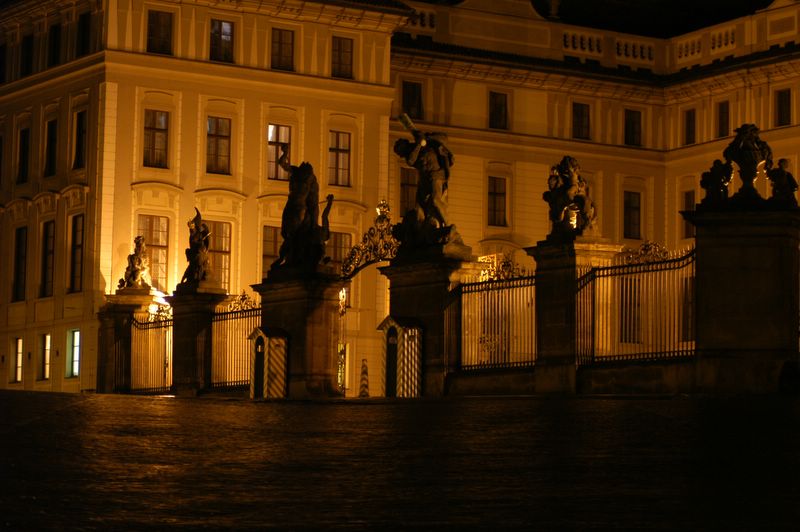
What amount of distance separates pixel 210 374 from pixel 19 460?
23122 mm

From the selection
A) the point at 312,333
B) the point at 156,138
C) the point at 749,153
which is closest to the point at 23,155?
the point at 156,138

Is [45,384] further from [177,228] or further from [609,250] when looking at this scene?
[609,250]

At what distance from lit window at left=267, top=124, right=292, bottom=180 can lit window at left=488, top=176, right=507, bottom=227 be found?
9.11m

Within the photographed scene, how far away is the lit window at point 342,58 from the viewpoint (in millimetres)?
57844

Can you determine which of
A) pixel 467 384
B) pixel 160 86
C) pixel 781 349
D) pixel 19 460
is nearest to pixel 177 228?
pixel 160 86

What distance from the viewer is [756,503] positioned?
1138 cm

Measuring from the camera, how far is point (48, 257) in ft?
186

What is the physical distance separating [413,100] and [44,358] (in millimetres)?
14677

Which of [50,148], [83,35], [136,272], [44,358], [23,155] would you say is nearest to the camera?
[136,272]

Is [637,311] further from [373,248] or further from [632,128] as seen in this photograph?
[632,128]

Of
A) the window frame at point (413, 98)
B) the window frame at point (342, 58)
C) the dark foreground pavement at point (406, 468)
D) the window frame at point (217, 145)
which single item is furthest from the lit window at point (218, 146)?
the dark foreground pavement at point (406, 468)

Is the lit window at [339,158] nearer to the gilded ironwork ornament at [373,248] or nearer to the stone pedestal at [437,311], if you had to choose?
the gilded ironwork ornament at [373,248]

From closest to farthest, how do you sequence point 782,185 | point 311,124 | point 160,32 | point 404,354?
point 782,185
point 404,354
point 160,32
point 311,124

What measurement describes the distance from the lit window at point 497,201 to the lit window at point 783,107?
9036 millimetres
